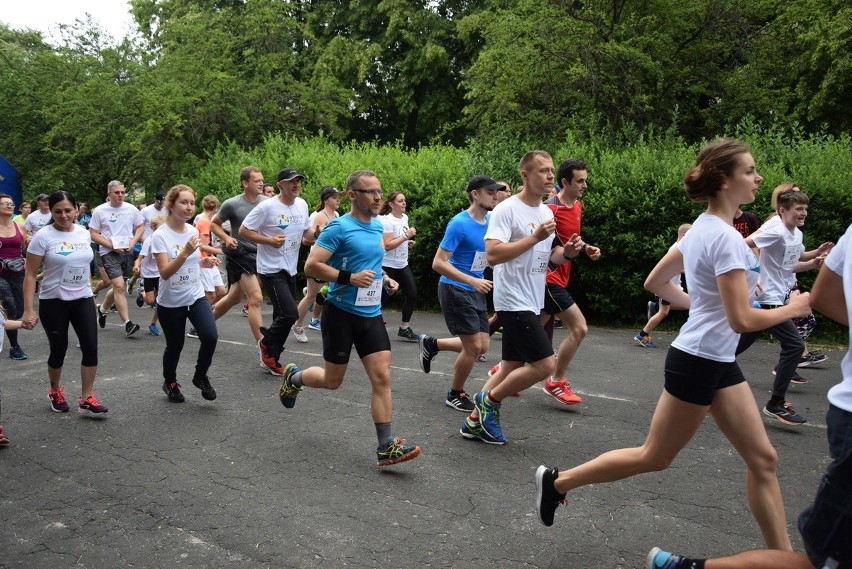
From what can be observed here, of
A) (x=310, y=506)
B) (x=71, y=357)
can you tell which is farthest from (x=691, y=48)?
(x=310, y=506)

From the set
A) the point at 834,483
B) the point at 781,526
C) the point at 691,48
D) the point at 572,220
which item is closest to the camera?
the point at 834,483

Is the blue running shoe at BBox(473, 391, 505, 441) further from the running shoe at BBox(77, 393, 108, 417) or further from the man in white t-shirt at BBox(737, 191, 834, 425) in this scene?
the running shoe at BBox(77, 393, 108, 417)

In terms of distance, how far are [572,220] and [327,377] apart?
104 inches

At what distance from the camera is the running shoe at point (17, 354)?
9.49 m

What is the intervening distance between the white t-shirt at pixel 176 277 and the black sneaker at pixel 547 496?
4.00 meters

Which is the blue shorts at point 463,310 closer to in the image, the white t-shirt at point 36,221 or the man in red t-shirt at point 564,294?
the man in red t-shirt at point 564,294

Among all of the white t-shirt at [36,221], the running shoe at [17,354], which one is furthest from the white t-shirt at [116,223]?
the running shoe at [17,354]

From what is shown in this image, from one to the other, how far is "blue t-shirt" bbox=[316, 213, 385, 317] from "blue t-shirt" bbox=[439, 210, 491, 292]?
53.5 inches

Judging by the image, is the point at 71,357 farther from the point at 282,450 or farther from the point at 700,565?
the point at 700,565

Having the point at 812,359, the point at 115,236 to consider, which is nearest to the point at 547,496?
the point at 812,359

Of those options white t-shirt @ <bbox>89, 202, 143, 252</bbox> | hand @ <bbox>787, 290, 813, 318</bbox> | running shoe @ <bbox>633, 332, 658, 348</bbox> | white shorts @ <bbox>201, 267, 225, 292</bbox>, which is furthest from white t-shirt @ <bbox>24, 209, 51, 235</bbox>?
hand @ <bbox>787, 290, 813, 318</bbox>

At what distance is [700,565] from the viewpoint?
10.3ft

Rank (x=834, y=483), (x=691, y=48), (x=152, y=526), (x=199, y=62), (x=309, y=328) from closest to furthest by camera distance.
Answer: (x=834, y=483) < (x=152, y=526) < (x=309, y=328) < (x=691, y=48) < (x=199, y=62)

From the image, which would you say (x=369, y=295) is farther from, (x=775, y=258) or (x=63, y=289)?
(x=775, y=258)
